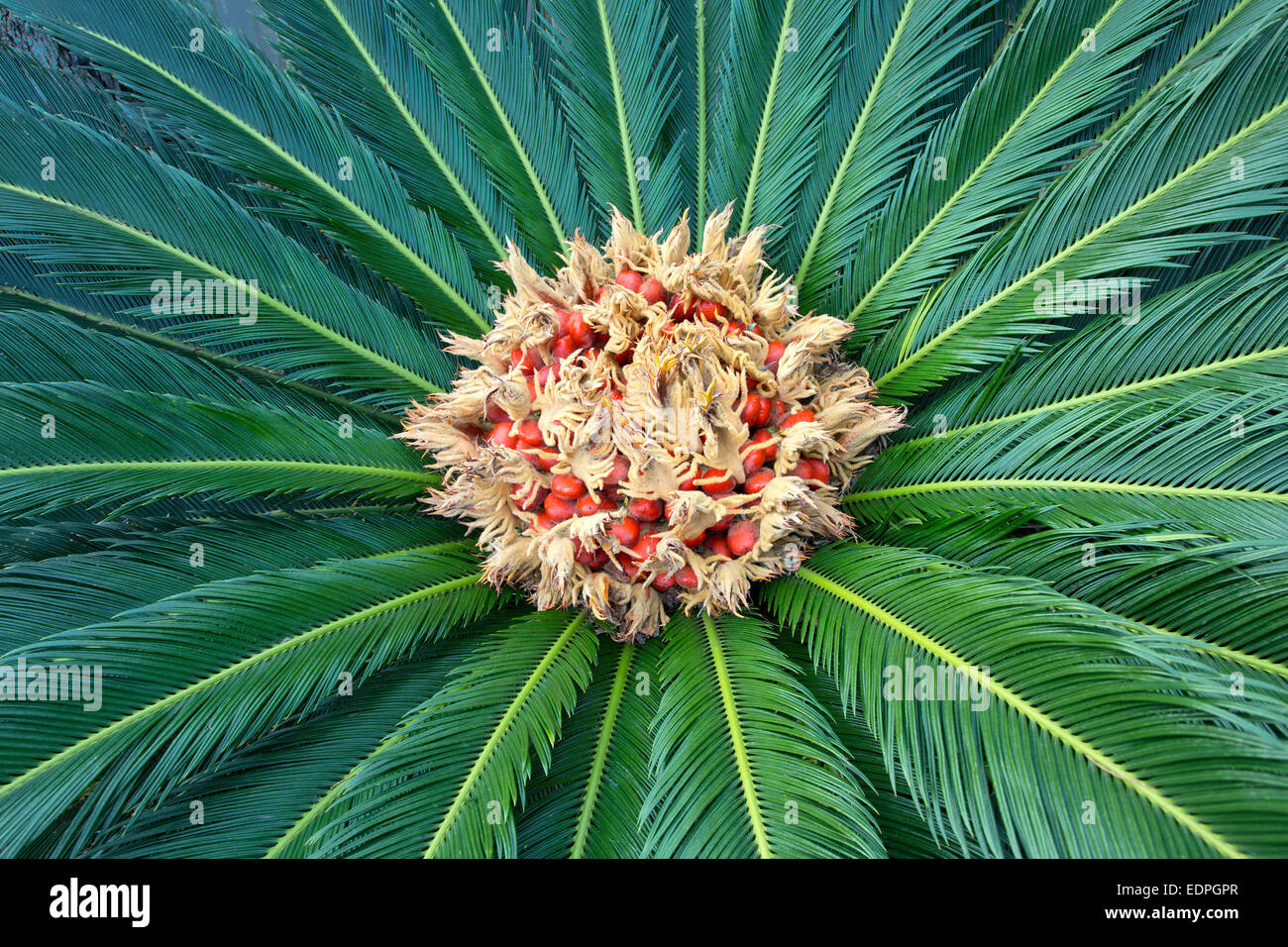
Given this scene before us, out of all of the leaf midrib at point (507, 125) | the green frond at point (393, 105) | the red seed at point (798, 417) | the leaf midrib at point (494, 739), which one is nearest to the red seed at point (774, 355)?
the red seed at point (798, 417)

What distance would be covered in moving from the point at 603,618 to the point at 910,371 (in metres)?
1.19

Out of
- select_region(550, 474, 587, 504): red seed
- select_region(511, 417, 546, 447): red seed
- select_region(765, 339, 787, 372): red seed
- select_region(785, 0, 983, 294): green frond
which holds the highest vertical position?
select_region(785, 0, 983, 294): green frond

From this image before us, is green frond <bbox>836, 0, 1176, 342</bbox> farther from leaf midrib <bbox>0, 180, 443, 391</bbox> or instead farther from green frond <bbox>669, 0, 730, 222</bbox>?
leaf midrib <bbox>0, 180, 443, 391</bbox>

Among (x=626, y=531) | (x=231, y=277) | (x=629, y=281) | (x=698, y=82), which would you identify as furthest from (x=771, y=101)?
(x=231, y=277)

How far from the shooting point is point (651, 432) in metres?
1.82

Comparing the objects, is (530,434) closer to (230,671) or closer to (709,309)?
(709,309)

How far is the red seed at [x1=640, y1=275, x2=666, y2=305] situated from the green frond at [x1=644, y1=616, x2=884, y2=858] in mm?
1026

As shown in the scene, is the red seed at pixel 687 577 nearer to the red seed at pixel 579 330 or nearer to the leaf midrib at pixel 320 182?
the red seed at pixel 579 330

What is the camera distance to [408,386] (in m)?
2.35

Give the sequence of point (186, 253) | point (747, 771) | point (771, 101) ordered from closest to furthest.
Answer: point (747, 771) < point (186, 253) < point (771, 101)

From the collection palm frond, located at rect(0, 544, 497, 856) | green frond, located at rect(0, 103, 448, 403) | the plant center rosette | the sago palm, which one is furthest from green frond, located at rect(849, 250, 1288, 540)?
green frond, located at rect(0, 103, 448, 403)

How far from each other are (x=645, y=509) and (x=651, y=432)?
203mm

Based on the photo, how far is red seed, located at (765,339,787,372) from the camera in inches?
81.0
